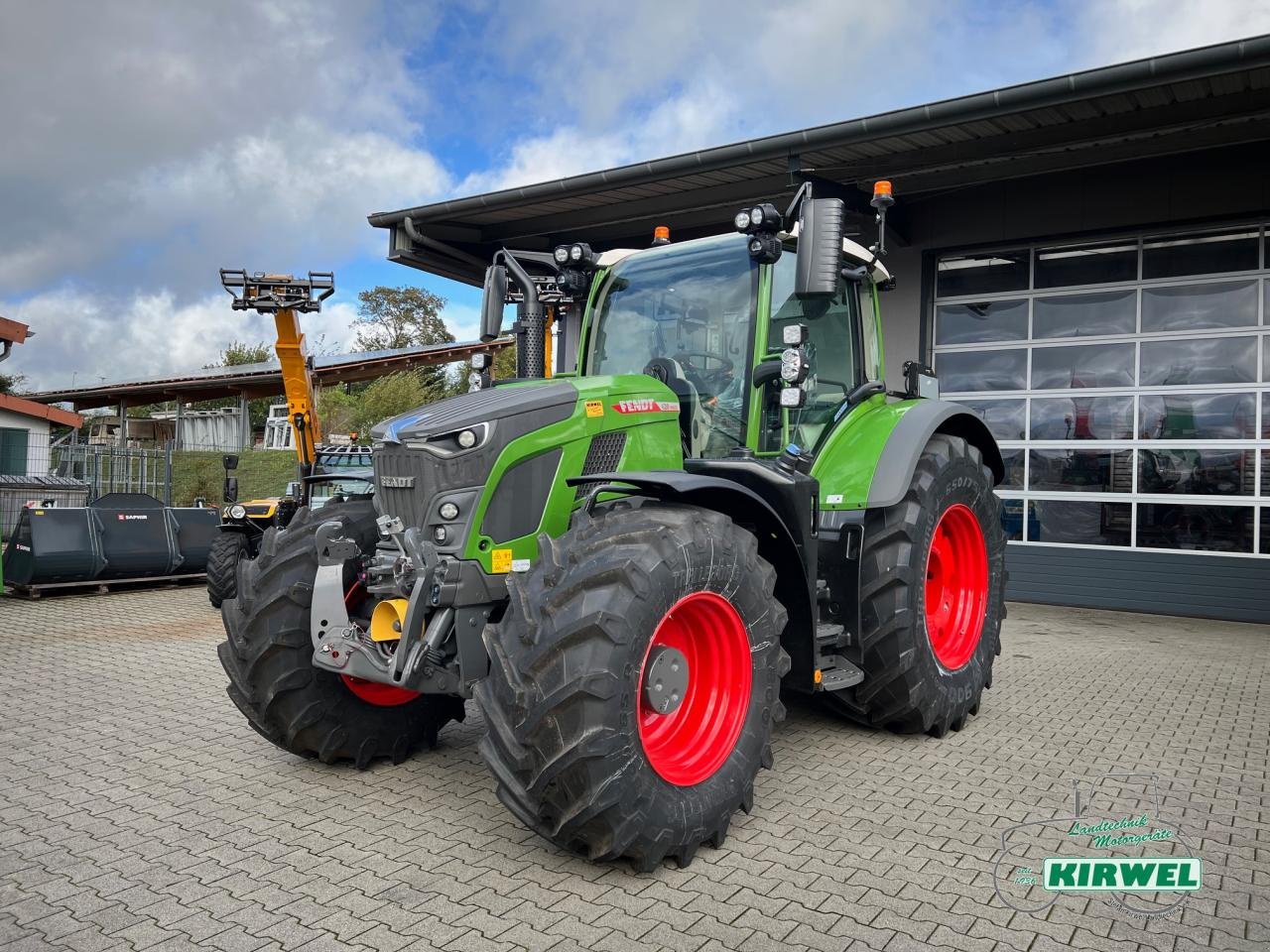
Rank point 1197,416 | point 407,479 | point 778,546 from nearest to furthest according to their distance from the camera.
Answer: point 407,479
point 778,546
point 1197,416

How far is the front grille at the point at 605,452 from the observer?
3.92 meters

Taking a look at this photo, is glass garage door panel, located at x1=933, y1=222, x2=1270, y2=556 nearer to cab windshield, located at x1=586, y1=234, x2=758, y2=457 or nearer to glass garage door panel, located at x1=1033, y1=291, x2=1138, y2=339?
glass garage door panel, located at x1=1033, y1=291, x2=1138, y2=339

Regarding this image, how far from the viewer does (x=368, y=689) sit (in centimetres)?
428

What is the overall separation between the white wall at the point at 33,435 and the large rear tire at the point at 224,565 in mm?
9255

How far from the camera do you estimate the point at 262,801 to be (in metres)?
3.98

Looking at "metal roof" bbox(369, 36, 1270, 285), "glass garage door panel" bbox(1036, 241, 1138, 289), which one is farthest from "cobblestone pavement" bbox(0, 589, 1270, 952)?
"glass garage door panel" bbox(1036, 241, 1138, 289)

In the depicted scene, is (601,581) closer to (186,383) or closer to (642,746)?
(642,746)

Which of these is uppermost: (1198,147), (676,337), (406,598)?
(1198,147)

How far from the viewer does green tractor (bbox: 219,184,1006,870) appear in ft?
10.1

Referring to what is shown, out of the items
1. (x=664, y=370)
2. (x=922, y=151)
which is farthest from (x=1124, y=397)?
(x=664, y=370)

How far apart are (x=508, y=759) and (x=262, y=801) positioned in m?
1.59

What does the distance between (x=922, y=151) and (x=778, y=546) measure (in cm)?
651

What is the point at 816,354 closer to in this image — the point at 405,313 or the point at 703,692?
the point at 703,692

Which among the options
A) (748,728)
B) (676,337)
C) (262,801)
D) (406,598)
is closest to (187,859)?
(262,801)
